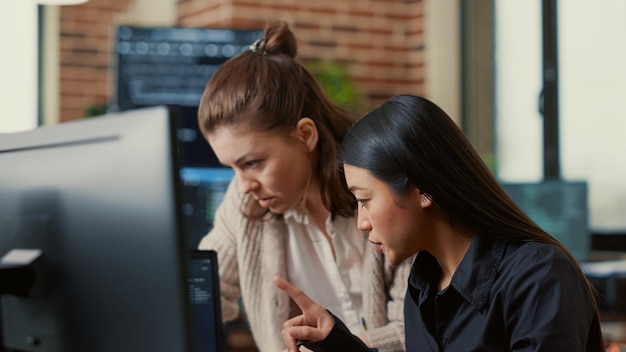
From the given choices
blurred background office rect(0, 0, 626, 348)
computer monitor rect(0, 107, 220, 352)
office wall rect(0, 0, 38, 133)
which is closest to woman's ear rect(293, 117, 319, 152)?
computer monitor rect(0, 107, 220, 352)

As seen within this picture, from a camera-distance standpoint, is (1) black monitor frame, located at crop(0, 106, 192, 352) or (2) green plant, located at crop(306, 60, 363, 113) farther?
(2) green plant, located at crop(306, 60, 363, 113)

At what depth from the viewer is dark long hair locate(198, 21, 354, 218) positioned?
177 cm

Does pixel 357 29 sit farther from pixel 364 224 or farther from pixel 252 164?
pixel 364 224

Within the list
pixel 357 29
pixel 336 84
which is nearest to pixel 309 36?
pixel 357 29

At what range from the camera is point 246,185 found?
5.78 feet

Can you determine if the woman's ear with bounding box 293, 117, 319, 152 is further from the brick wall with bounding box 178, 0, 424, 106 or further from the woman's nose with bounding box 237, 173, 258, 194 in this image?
the brick wall with bounding box 178, 0, 424, 106

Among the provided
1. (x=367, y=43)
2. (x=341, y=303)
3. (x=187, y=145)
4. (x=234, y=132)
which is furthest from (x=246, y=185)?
(x=367, y=43)

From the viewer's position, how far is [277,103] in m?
1.78

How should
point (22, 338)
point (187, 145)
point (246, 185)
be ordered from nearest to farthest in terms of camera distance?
1. point (22, 338)
2. point (246, 185)
3. point (187, 145)

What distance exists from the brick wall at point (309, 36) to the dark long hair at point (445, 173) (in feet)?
10.0

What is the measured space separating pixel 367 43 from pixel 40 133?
3898mm

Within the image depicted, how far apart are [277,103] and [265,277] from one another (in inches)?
14.6

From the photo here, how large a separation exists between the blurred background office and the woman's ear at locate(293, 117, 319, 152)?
7.89 feet

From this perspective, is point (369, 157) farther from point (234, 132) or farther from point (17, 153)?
point (17, 153)
